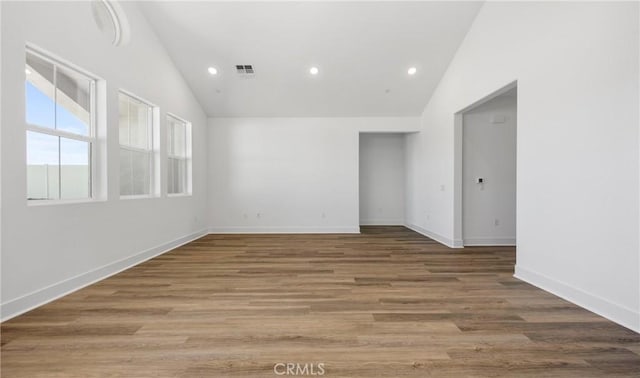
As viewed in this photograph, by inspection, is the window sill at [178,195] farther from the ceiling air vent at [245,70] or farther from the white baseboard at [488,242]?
the white baseboard at [488,242]

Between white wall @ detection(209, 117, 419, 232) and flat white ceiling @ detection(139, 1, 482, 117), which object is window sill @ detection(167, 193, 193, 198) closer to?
white wall @ detection(209, 117, 419, 232)

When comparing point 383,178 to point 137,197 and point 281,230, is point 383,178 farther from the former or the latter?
point 137,197

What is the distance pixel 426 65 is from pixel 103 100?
508 centimetres

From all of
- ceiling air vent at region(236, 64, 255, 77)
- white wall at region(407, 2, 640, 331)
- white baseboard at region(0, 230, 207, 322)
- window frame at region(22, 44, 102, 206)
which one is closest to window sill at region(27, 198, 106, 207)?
window frame at region(22, 44, 102, 206)

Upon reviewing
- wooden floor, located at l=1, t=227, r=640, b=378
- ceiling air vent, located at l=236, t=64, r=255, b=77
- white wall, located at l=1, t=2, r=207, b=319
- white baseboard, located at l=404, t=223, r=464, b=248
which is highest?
ceiling air vent, located at l=236, t=64, r=255, b=77

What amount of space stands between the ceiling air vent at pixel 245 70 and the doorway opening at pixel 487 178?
13.1 feet

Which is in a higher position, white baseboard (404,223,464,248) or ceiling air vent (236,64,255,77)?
ceiling air vent (236,64,255,77)

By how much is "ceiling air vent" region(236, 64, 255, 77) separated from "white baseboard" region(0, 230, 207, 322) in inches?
137

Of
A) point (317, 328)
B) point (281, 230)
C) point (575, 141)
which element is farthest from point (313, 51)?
point (317, 328)

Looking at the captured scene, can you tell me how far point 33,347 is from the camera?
1884 mm

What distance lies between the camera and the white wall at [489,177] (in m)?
5.10

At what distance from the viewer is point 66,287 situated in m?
2.84

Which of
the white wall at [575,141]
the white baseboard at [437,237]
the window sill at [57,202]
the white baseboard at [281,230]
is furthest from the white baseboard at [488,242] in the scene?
the window sill at [57,202]

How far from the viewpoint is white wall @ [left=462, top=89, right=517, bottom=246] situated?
5102 millimetres
